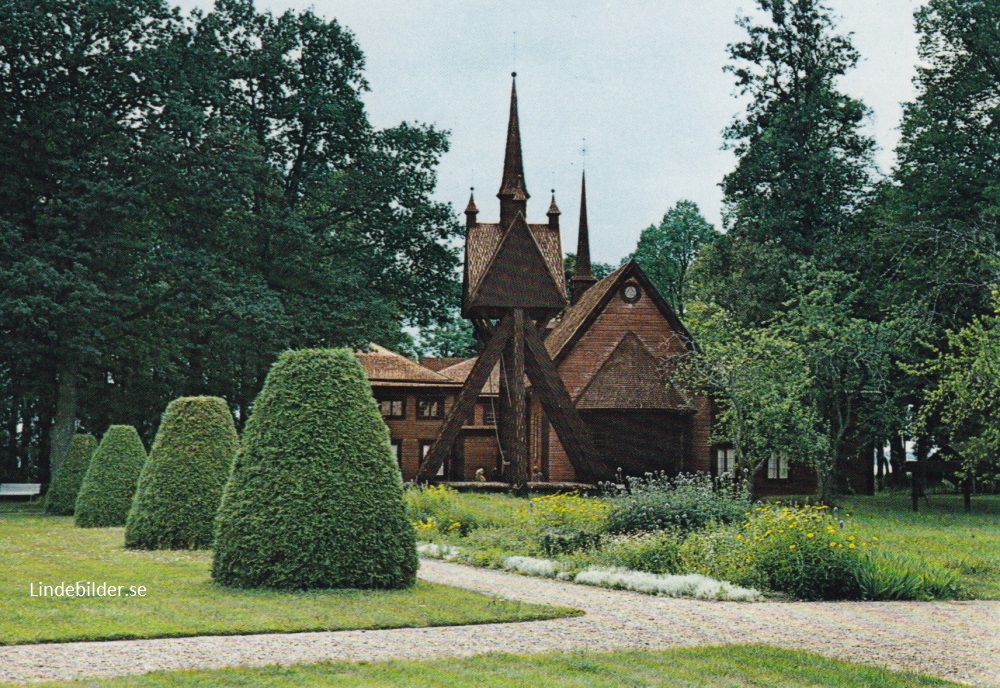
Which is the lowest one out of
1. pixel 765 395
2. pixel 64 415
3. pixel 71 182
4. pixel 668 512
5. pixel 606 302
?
pixel 668 512

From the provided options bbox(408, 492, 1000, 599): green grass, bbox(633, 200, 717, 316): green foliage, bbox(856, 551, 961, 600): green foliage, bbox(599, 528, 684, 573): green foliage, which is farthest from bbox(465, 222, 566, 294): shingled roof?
bbox(633, 200, 717, 316): green foliage

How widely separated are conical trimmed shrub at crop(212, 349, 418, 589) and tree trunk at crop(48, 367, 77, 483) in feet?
74.3

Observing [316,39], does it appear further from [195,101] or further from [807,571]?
[807,571]

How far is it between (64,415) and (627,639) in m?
28.0

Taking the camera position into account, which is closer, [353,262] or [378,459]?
[378,459]

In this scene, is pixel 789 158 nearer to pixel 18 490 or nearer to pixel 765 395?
pixel 765 395

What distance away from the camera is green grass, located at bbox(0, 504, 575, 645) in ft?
32.3

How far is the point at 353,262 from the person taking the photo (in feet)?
133

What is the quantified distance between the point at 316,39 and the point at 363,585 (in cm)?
3149

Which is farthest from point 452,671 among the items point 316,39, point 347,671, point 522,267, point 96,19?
point 316,39

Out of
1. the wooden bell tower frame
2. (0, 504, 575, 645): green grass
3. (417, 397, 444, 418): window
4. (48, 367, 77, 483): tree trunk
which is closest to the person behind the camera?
(0, 504, 575, 645): green grass

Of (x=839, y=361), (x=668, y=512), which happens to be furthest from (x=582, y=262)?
(x=668, y=512)

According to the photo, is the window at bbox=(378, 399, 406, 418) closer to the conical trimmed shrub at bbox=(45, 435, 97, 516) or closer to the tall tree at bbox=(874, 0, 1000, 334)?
the tall tree at bbox=(874, 0, 1000, 334)

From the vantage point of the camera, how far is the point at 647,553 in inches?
616
